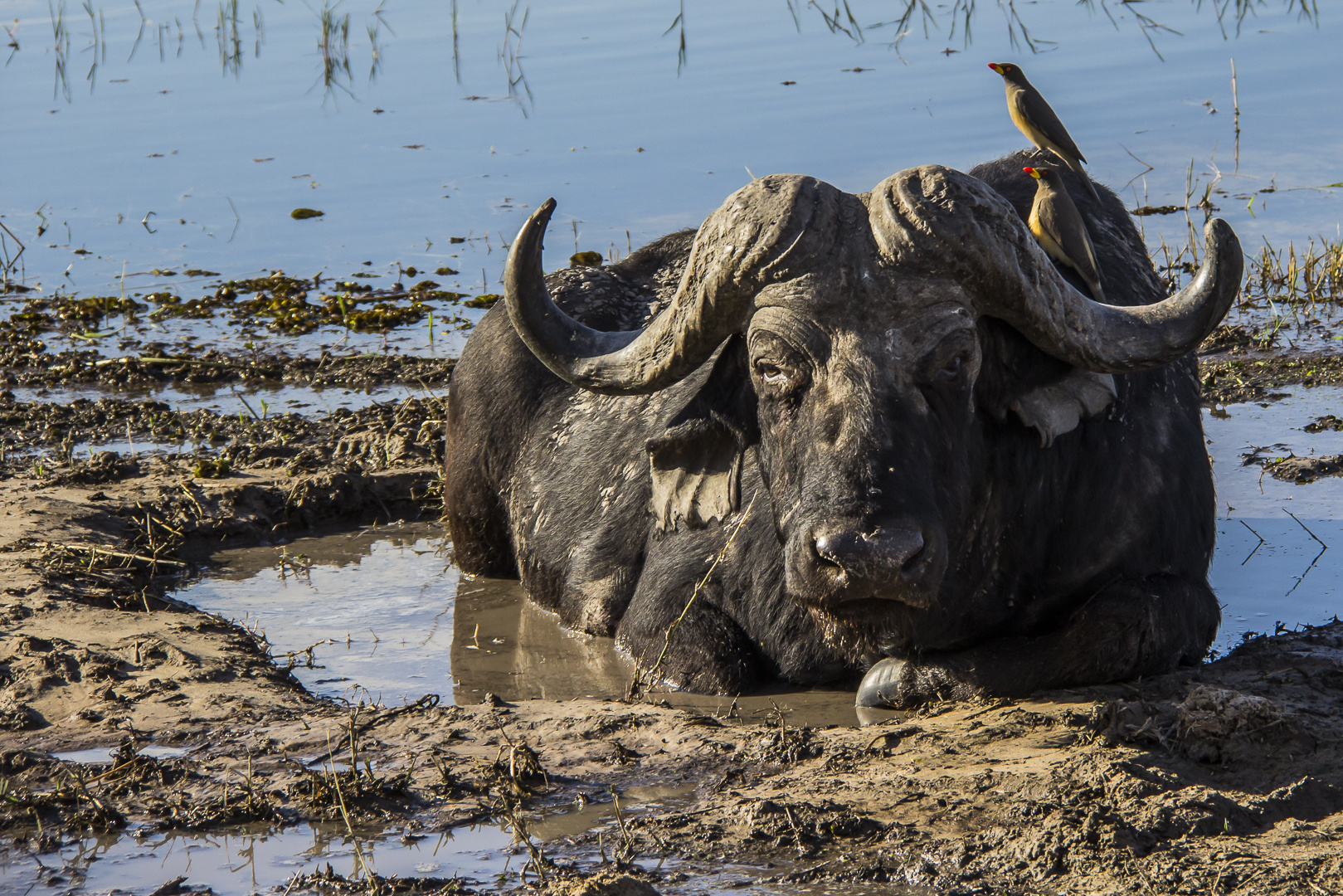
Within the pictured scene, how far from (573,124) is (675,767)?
902cm

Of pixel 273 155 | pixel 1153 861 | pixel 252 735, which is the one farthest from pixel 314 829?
pixel 273 155

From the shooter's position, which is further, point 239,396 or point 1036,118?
point 239,396

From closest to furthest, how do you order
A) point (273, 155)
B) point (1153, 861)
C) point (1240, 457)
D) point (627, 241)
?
1. point (1153, 861)
2. point (1240, 457)
3. point (627, 241)
4. point (273, 155)

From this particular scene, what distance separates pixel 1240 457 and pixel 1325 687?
2.35m

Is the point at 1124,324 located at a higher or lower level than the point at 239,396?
higher

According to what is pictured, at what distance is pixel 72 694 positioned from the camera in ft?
14.1

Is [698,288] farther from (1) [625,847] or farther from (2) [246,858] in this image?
(2) [246,858]

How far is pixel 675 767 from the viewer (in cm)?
364

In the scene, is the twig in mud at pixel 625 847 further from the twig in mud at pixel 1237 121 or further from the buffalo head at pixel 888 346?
the twig in mud at pixel 1237 121

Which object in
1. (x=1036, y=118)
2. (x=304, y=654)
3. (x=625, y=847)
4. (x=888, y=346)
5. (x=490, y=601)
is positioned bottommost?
(x=490, y=601)

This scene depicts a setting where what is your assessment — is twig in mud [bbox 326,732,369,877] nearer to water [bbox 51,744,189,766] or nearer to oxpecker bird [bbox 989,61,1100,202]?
water [bbox 51,744,189,766]

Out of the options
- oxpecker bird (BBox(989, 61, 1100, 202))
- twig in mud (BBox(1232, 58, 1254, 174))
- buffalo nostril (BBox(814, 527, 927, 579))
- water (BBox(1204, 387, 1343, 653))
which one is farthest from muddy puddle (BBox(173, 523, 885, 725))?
twig in mud (BBox(1232, 58, 1254, 174))

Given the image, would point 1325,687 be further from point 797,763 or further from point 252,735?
point 252,735

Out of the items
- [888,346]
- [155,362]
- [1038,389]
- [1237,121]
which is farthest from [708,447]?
[1237,121]
